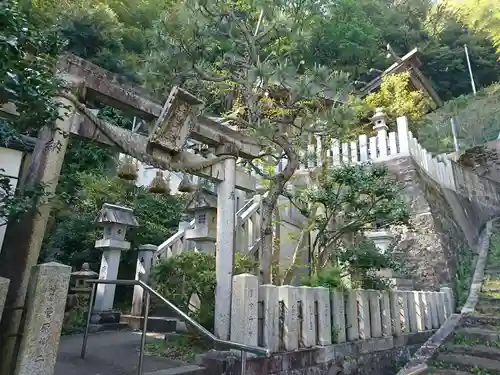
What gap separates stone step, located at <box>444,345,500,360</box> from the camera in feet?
20.3

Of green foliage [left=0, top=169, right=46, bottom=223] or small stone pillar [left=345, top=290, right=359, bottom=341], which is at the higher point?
green foliage [left=0, top=169, right=46, bottom=223]

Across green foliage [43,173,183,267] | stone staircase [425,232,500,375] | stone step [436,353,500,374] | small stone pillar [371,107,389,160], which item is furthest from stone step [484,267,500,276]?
green foliage [43,173,183,267]

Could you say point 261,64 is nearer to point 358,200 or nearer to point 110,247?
point 358,200

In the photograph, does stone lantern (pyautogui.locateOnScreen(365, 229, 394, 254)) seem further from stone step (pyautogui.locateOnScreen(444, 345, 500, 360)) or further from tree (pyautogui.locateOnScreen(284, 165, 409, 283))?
stone step (pyautogui.locateOnScreen(444, 345, 500, 360))

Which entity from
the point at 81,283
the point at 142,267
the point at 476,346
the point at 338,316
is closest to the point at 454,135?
the point at 476,346

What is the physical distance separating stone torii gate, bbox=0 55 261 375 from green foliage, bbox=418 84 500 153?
1499cm

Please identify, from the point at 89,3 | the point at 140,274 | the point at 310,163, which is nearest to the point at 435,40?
the point at 310,163

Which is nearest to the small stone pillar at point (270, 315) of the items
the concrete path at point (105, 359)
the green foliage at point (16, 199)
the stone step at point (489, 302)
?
the concrete path at point (105, 359)

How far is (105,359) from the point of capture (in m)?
5.07

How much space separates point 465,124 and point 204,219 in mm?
18578

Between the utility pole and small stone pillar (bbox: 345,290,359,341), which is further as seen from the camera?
the utility pole

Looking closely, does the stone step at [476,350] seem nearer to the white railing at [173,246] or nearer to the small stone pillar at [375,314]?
the small stone pillar at [375,314]

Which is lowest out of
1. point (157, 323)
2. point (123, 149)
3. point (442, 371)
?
point (442, 371)

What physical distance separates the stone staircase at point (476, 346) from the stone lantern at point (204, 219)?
4.51 metres
